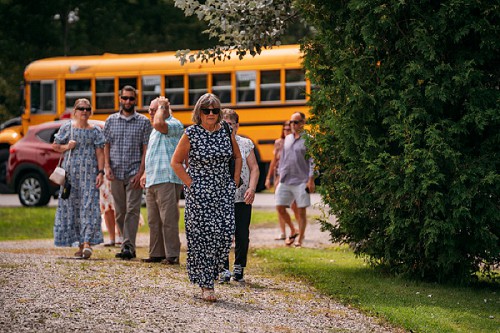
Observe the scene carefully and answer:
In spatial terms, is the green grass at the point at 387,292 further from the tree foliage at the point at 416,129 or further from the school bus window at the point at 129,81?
the school bus window at the point at 129,81

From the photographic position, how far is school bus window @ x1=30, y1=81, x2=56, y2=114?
2947cm

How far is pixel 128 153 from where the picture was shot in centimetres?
1326

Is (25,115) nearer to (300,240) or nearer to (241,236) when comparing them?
(300,240)

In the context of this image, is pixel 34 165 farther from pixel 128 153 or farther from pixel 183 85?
pixel 128 153

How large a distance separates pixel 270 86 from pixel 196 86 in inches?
77.4

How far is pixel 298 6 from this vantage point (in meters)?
12.4

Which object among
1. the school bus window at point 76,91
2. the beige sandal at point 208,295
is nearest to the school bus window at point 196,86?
the school bus window at point 76,91

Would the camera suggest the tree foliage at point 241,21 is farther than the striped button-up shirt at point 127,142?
No

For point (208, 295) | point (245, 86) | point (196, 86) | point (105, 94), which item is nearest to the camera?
point (208, 295)

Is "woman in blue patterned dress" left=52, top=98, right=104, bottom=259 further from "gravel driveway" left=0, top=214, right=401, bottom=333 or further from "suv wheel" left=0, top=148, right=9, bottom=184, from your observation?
"suv wheel" left=0, top=148, right=9, bottom=184

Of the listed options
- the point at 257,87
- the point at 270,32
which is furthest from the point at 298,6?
the point at 257,87

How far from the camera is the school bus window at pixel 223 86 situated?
27.1 meters

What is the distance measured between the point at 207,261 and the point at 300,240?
6398 mm

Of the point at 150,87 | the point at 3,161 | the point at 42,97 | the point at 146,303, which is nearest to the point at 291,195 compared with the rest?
the point at 146,303
